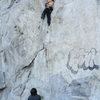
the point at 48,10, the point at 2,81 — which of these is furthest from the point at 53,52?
the point at 2,81

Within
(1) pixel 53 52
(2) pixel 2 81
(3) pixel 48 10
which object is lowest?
(2) pixel 2 81

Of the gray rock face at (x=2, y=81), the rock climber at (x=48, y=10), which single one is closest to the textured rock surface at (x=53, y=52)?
the gray rock face at (x=2, y=81)

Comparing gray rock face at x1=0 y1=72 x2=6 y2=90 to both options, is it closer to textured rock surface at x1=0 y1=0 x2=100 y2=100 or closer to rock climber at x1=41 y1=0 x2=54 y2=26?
textured rock surface at x1=0 y1=0 x2=100 y2=100

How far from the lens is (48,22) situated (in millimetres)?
11055

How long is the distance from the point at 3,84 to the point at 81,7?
15.9 ft

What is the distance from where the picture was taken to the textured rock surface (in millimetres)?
9539

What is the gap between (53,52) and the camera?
10.5 m

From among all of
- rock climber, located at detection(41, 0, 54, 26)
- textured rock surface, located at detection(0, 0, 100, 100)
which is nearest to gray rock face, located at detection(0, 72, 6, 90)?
textured rock surface, located at detection(0, 0, 100, 100)

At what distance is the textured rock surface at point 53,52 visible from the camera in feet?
31.3

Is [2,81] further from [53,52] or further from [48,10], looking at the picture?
[48,10]

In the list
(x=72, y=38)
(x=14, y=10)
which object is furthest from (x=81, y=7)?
(x=14, y=10)

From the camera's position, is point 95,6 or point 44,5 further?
point 44,5

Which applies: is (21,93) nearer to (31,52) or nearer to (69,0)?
(31,52)

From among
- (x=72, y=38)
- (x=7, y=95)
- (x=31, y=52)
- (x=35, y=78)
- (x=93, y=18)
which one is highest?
(x=93, y=18)
